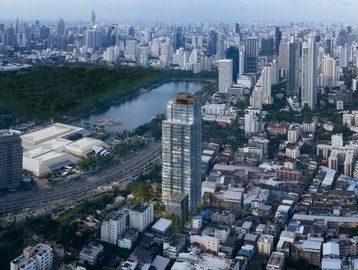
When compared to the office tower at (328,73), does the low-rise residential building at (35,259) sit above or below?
below

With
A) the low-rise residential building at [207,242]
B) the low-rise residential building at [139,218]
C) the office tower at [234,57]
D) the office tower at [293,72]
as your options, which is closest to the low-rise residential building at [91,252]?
the low-rise residential building at [139,218]

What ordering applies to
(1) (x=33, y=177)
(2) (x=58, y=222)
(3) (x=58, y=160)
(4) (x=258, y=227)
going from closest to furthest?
1. (2) (x=58, y=222)
2. (4) (x=258, y=227)
3. (1) (x=33, y=177)
4. (3) (x=58, y=160)

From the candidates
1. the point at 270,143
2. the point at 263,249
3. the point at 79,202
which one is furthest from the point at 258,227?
the point at 270,143

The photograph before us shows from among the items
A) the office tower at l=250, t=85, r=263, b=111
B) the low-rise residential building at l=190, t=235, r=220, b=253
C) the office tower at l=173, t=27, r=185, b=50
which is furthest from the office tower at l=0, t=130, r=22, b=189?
the office tower at l=173, t=27, r=185, b=50

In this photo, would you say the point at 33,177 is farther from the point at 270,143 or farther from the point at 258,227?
the point at 270,143

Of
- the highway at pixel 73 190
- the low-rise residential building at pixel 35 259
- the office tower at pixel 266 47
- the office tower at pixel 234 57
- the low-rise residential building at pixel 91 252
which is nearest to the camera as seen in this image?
the low-rise residential building at pixel 35 259

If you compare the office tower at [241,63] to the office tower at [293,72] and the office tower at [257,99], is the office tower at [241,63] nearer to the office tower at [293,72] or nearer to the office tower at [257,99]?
the office tower at [293,72]

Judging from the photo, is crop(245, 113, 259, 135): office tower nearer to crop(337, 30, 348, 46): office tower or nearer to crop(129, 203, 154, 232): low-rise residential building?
crop(129, 203, 154, 232): low-rise residential building
